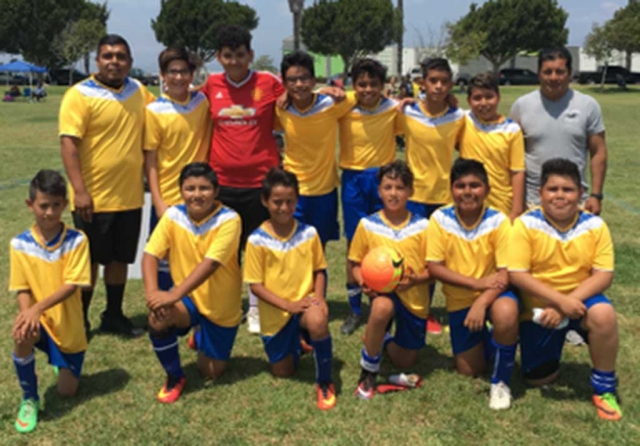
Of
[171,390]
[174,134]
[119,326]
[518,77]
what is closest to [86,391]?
[171,390]

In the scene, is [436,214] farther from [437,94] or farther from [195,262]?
[195,262]

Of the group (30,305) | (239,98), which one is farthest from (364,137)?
(30,305)

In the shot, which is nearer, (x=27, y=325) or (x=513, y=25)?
(x=27, y=325)

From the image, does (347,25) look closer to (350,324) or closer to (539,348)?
(350,324)

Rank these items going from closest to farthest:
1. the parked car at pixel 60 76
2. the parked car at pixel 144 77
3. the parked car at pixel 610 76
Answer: the parked car at pixel 610 76, the parked car at pixel 144 77, the parked car at pixel 60 76

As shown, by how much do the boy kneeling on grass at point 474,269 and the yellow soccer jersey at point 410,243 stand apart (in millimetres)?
125

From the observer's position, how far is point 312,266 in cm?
383

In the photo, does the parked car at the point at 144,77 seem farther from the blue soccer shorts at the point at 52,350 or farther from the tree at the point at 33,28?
the blue soccer shorts at the point at 52,350

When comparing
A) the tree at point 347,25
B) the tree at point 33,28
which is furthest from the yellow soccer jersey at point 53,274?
the tree at point 33,28

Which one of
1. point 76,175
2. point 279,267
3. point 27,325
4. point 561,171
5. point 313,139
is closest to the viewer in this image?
point 27,325

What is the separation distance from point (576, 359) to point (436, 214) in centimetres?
142

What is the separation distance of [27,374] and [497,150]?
10.6 feet

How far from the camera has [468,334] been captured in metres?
3.76

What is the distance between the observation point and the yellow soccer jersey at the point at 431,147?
14.4 feet
